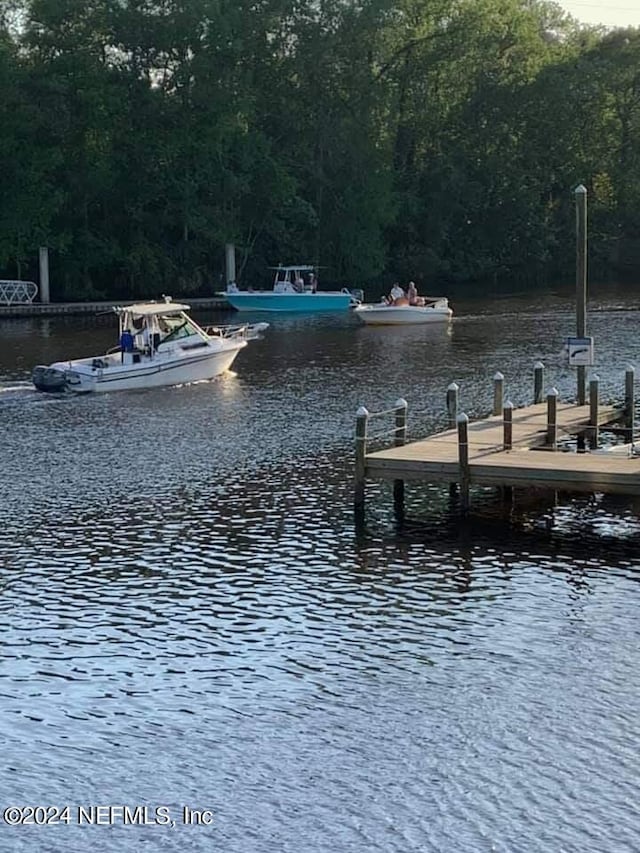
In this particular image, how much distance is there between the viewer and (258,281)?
8444cm

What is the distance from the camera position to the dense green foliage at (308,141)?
74.9m

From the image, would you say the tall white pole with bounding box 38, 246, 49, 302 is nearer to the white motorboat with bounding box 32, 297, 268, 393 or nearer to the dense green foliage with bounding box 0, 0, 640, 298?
the dense green foliage with bounding box 0, 0, 640, 298

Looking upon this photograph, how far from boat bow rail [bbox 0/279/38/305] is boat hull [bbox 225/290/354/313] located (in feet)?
36.3

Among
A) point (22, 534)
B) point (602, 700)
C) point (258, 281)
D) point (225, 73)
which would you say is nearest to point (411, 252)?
point (258, 281)

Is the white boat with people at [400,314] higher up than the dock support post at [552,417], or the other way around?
the white boat with people at [400,314]

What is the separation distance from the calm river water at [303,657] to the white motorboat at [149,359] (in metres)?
8.69

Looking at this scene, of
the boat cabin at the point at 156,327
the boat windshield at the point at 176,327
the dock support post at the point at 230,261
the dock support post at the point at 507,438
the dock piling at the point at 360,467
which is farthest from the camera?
the dock support post at the point at 230,261

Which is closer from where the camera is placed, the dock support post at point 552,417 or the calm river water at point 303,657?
the calm river water at point 303,657

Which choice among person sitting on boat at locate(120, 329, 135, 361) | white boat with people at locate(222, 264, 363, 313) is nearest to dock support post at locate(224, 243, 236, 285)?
white boat with people at locate(222, 264, 363, 313)

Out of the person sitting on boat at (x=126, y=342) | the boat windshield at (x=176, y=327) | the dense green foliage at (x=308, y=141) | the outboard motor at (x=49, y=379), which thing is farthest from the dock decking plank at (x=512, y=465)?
the dense green foliage at (x=308, y=141)

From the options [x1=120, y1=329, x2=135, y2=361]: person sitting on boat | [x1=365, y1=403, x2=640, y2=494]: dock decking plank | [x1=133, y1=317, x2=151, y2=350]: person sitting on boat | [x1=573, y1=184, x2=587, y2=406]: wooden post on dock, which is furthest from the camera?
[x1=133, y1=317, x2=151, y2=350]: person sitting on boat

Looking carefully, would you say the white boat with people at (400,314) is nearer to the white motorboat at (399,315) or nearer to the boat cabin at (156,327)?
the white motorboat at (399,315)

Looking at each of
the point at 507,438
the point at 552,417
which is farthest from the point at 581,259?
the point at 507,438

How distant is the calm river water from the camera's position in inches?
597
